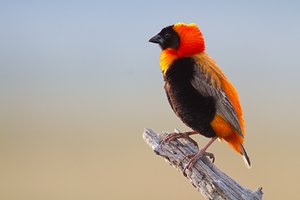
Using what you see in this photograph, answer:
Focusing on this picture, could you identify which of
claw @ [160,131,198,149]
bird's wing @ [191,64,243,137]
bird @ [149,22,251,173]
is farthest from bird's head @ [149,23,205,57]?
claw @ [160,131,198,149]

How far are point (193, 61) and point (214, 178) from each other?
107cm

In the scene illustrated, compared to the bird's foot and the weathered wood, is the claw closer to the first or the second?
the weathered wood

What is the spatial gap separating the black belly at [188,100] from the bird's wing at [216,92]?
0.12 ft

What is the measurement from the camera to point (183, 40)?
433 cm

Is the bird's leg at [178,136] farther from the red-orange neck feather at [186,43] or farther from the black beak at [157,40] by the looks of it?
the black beak at [157,40]

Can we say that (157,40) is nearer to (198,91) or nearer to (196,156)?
(198,91)

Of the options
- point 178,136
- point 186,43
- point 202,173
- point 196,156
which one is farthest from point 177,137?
point 186,43

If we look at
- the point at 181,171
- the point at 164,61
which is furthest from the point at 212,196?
the point at 164,61

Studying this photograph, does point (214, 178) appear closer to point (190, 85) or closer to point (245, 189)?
point (245, 189)

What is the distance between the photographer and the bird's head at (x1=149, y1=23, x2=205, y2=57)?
4.31 m

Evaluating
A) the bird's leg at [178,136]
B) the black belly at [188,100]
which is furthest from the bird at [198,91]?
the bird's leg at [178,136]

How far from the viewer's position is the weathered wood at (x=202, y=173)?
156 inches

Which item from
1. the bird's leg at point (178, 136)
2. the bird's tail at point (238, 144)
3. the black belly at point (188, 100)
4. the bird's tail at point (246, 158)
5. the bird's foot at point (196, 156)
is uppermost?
the black belly at point (188, 100)

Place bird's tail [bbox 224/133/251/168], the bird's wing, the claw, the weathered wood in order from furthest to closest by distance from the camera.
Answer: the claw
bird's tail [bbox 224/133/251/168]
the bird's wing
the weathered wood
